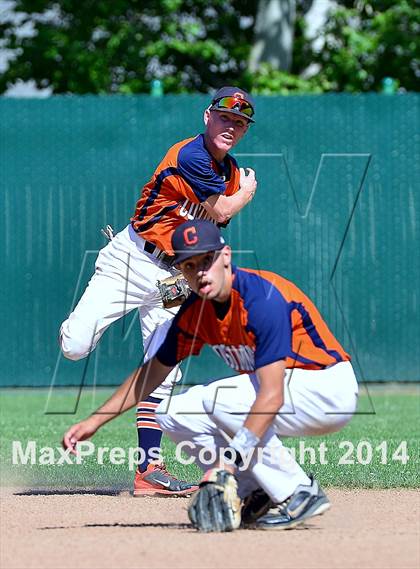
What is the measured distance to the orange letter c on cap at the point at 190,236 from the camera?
208 inches

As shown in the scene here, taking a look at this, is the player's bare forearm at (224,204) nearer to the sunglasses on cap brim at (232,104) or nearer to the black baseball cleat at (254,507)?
the sunglasses on cap brim at (232,104)

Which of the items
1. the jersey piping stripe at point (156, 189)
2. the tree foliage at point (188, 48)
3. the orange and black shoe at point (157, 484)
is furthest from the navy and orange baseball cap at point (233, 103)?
the tree foliage at point (188, 48)

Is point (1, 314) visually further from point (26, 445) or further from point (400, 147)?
point (400, 147)

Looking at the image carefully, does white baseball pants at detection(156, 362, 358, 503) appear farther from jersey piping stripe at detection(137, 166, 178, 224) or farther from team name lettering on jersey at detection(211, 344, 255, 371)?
jersey piping stripe at detection(137, 166, 178, 224)

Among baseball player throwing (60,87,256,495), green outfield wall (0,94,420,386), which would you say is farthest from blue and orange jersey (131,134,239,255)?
green outfield wall (0,94,420,386)

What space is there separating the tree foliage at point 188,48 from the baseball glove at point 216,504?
10.2 metres

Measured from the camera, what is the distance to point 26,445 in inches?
329

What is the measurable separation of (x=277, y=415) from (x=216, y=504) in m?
0.50

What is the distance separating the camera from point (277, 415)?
5496mm

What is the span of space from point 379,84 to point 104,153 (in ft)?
17.7

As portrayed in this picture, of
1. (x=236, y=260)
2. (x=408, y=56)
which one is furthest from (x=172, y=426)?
(x=408, y=56)

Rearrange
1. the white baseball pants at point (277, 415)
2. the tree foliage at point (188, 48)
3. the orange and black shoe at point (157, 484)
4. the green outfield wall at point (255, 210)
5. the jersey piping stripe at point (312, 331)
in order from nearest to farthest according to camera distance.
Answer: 1. the white baseball pants at point (277, 415)
2. the jersey piping stripe at point (312, 331)
3. the orange and black shoe at point (157, 484)
4. the green outfield wall at point (255, 210)
5. the tree foliage at point (188, 48)

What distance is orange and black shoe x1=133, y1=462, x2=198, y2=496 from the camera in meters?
6.65

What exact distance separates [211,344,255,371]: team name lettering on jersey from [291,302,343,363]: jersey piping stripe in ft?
0.98
